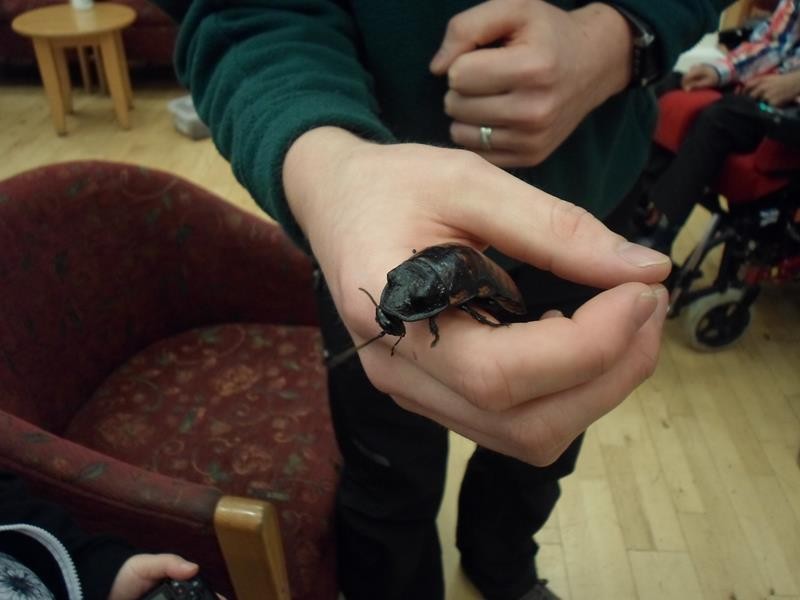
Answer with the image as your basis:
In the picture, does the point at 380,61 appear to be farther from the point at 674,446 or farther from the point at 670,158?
the point at 670,158

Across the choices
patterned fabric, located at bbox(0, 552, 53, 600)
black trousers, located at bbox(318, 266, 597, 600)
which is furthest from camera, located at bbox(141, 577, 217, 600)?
black trousers, located at bbox(318, 266, 597, 600)

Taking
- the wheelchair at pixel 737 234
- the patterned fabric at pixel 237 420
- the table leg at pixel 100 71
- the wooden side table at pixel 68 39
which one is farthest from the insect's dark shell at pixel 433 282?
the table leg at pixel 100 71

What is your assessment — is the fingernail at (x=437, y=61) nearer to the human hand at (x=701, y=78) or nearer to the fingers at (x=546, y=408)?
the fingers at (x=546, y=408)

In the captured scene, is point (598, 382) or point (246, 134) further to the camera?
point (246, 134)

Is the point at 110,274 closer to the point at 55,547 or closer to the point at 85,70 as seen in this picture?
the point at 55,547

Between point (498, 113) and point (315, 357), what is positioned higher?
point (498, 113)

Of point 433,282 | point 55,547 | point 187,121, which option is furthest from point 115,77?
point 433,282

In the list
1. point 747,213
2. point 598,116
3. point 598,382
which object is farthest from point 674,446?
point 598,382
